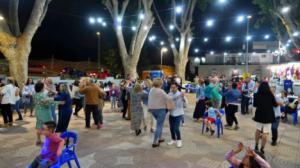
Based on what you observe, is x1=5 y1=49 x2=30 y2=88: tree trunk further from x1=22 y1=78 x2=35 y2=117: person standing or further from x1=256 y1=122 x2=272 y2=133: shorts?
x1=256 y1=122 x2=272 y2=133: shorts

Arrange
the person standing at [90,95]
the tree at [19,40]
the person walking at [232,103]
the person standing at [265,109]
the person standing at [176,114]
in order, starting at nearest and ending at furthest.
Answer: the person standing at [265,109] → the person standing at [176,114] → the person standing at [90,95] → the person walking at [232,103] → the tree at [19,40]

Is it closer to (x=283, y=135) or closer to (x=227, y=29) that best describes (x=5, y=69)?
(x=283, y=135)

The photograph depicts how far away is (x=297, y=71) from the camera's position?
1605 centimetres

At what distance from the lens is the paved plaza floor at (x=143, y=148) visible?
4188mm

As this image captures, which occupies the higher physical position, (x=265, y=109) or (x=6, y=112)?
(x=265, y=109)

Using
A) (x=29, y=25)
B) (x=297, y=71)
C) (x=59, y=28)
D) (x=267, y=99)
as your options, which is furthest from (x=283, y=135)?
(x=59, y=28)

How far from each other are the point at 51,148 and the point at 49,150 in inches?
1.5

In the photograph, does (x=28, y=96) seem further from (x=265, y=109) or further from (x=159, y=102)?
(x=265, y=109)

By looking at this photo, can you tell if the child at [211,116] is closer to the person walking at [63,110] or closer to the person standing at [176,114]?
the person standing at [176,114]

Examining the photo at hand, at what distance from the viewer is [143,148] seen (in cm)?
498

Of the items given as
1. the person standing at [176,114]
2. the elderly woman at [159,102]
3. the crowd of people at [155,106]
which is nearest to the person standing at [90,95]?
→ the crowd of people at [155,106]

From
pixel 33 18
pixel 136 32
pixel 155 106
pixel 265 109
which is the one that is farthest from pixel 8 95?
pixel 136 32

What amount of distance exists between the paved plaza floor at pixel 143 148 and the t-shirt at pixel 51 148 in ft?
3.64

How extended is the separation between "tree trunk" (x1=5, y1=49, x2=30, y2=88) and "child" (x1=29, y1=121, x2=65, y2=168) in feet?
25.0
